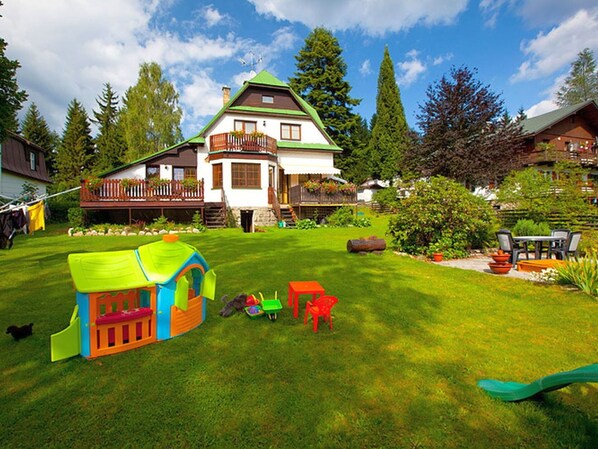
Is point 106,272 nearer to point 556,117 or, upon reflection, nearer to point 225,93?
point 225,93

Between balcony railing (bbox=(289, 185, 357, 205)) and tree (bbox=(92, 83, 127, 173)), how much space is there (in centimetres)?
2473

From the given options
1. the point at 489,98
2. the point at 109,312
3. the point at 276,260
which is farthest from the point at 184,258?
the point at 489,98

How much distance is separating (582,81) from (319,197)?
49.1 meters

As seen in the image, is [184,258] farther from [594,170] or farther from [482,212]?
[594,170]

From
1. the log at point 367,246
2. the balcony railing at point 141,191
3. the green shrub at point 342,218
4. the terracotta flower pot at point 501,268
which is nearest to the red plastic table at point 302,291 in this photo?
the terracotta flower pot at point 501,268

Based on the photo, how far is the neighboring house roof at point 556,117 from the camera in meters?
31.1

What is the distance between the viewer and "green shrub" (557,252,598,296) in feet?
20.5

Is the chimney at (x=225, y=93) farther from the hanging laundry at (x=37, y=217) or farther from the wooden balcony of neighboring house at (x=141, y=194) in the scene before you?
the hanging laundry at (x=37, y=217)

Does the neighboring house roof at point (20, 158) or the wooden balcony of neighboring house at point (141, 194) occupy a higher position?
the neighboring house roof at point (20, 158)

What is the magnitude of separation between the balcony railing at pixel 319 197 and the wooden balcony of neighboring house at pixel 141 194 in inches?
243

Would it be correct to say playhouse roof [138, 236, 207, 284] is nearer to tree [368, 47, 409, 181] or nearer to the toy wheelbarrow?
the toy wheelbarrow

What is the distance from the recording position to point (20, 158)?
79.0 ft

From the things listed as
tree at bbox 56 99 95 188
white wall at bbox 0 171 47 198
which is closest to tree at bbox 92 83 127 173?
tree at bbox 56 99 95 188

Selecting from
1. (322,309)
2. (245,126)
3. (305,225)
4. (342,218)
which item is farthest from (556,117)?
(322,309)
